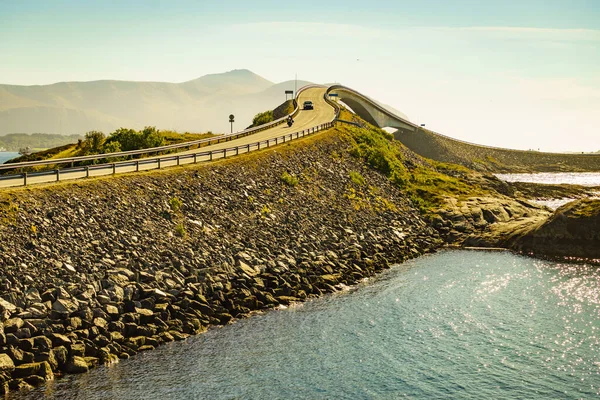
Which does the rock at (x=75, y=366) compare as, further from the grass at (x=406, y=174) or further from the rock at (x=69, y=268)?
the grass at (x=406, y=174)

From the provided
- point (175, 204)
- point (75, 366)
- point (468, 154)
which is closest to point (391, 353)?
point (75, 366)

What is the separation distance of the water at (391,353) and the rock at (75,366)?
546mm

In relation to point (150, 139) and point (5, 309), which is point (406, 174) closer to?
point (150, 139)

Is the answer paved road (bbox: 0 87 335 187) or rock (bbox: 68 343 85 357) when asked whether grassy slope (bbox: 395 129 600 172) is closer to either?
paved road (bbox: 0 87 335 187)

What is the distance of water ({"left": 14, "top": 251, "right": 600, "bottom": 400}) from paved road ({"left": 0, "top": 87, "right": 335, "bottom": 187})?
1875cm

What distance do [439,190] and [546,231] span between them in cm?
2102

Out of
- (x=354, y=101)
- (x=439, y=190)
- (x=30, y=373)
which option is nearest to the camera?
(x=30, y=373)

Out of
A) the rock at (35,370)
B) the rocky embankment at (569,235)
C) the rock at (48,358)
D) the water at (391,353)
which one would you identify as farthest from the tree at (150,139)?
the rock at (35,370)

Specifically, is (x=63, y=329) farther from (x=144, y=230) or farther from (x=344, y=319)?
(x=344, y=319)

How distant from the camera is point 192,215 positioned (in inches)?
1917

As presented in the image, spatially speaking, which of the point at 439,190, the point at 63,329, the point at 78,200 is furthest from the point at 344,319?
the point at 439,190

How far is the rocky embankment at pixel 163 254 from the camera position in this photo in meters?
32.4

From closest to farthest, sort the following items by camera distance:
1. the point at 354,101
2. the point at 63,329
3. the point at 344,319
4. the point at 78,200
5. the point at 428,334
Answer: the point at 63,329 → the point at 428,334 → the point at 344,319 → the point at 78,200 → the point at 354,101

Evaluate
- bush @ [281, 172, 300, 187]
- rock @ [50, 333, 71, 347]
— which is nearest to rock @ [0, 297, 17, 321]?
rock @ [50, 333, 71, 347]
